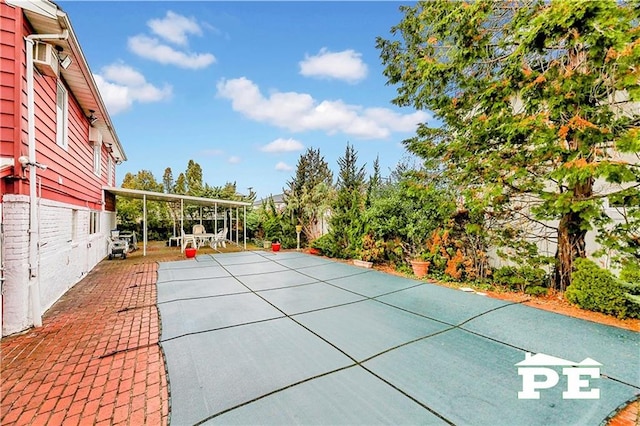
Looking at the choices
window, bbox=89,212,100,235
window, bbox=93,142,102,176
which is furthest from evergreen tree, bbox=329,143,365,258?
window, bbox=93,142,102,176

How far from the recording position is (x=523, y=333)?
3.37 m

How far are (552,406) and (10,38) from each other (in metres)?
7.05

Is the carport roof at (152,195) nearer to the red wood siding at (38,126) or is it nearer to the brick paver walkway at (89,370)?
the red wood siding at (38,126)

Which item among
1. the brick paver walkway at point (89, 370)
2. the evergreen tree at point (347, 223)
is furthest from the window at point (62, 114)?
the evergreen tree at point (347, 223)

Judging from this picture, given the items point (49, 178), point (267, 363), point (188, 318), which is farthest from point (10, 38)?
point (267, 363)

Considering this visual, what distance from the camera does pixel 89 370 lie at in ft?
8.38

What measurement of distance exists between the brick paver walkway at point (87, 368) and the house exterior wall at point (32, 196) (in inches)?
21.2

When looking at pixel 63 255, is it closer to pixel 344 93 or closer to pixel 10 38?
pixel 10 38

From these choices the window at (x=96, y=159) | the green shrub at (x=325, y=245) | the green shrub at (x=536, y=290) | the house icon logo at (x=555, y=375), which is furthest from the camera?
the green shrub at (x=325, y=245)

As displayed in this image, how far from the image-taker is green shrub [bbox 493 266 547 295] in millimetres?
5109

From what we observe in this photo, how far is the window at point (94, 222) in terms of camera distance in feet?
25.3

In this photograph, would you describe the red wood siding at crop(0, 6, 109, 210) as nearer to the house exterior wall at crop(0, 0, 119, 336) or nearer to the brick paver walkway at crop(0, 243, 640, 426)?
the house exterior wall at crop(0, 0, 119, 336)

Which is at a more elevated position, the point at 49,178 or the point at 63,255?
the point at 49,178

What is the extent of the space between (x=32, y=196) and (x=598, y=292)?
27.3 feet
